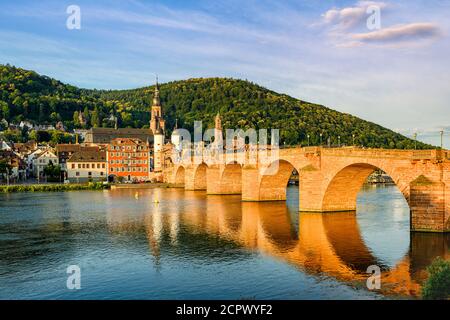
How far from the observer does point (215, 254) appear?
107 ft

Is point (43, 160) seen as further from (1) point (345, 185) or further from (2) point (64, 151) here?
(1) point (345, 185)

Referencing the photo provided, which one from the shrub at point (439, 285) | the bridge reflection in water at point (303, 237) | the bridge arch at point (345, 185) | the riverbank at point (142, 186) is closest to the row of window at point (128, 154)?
the riverbank at point (142, 186)

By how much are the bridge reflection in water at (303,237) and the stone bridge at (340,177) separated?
57.7 inches

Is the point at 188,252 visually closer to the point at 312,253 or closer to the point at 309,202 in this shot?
the point at 312,253

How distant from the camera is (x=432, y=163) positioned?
3447 cm

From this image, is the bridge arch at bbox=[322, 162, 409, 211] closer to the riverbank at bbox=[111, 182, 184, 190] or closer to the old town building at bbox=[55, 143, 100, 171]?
the riverbank at bbox=[111, 182, 184, 190]

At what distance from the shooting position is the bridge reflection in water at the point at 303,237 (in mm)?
26859

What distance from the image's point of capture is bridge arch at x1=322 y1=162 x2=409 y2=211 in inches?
1750

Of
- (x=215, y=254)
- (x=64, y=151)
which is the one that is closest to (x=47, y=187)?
(x=64, y=151)

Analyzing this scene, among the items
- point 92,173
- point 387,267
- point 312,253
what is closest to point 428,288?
point 387,267

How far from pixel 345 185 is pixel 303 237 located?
39.5 ft

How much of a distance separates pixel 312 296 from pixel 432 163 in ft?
55.2

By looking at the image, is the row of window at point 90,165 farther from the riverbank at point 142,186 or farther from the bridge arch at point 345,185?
the bridge arch at point 345,185
